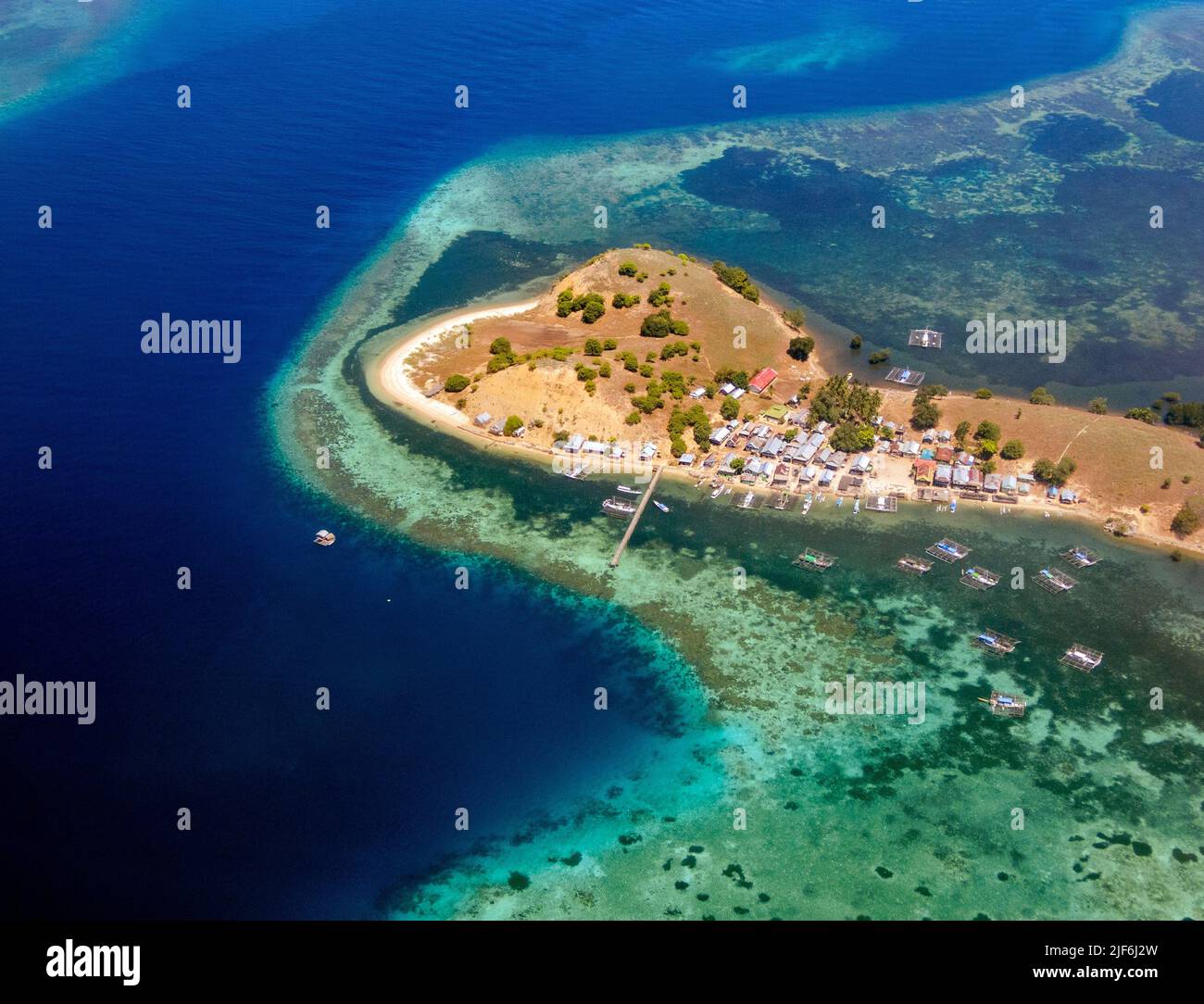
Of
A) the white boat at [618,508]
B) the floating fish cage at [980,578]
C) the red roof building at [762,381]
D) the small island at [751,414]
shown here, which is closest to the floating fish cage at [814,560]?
the small island at [751,414]

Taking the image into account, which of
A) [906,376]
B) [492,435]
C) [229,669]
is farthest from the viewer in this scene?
[906,376]

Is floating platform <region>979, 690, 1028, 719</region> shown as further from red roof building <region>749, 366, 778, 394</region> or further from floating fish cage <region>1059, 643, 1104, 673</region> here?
red roof building <region>749, 366, 778, 394</region>

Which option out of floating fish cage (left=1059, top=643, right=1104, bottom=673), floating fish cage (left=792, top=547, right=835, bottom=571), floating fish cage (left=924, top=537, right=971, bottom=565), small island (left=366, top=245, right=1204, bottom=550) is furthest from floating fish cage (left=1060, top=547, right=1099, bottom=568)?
floating fish cage (left=792, top=547, right=835, bottom=571)

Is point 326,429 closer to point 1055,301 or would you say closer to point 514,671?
point 514,671

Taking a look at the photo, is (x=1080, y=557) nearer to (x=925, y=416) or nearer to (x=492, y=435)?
(x=925, y=416)

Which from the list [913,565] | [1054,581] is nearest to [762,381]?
[913,565]

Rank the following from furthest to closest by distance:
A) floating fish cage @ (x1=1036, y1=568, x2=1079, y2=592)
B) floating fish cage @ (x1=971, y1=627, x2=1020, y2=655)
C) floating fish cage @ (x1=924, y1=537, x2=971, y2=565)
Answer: floating fish cage @ (x1=924, y1=537, x2=971, y2=565), floating fish cage @ (x1=1036, y1=568, x2=1079, y2=592), floating fish cage @ (x1=971, y1=627, x2=1020, y2=655)
